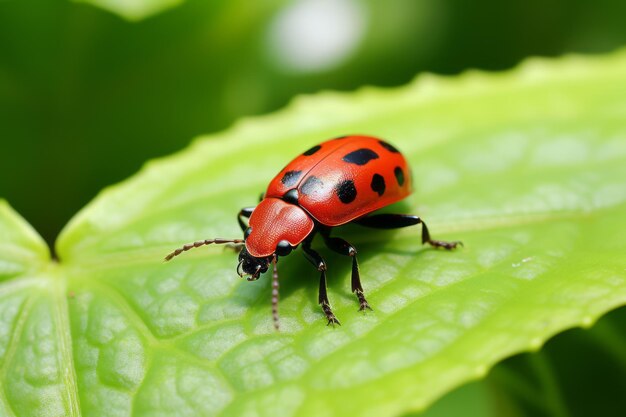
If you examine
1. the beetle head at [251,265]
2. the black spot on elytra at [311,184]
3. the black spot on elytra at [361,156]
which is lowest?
the beetle head at [251,265]

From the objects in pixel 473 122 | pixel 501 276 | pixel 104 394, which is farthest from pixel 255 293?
pixel 473 122

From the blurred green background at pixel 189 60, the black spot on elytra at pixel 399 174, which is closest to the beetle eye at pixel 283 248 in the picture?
the black spot on elytra at pixel 399 174

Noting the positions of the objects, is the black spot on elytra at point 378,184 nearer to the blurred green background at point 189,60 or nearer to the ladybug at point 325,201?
the ladybug at point 325,201

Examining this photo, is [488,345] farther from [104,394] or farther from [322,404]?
[104,394]

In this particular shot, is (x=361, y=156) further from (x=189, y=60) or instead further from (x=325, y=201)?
(x=189, y=60)

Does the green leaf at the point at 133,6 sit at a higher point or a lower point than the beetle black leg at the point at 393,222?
higher

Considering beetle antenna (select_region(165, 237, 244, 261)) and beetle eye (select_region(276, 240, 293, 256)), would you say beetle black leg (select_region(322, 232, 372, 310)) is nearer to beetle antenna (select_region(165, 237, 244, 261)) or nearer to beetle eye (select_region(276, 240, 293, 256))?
beetle eye (select_region(276, 240, 293, 256))
